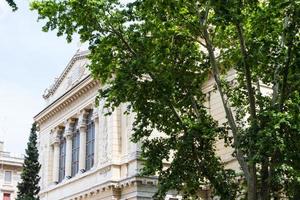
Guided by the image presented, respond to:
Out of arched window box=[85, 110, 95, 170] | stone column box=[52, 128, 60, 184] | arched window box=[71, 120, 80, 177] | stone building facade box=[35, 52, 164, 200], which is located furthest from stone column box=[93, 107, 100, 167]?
stone column box=[52, 128, 60, 184]

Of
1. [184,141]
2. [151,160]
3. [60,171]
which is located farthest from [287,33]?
[60,171]

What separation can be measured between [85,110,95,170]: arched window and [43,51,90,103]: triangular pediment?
2.62m

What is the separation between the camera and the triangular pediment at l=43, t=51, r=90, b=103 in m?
34.0

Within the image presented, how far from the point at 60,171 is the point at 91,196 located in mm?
6035

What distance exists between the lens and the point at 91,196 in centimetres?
2998

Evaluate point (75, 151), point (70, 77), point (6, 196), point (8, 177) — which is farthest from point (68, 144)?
point (8, 177)

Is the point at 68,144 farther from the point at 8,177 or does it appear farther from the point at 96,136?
the point at 8,177

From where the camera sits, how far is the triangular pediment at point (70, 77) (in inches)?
1337

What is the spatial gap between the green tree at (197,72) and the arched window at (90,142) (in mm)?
12815

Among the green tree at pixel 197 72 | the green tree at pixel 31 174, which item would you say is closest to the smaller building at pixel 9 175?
the green tree at pixel 31 174

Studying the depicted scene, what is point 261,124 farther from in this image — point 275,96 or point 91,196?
point 91,196

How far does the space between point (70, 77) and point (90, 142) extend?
539 cm

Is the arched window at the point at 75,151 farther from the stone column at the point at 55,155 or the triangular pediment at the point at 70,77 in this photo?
the triangular pediment at the point at 70,77

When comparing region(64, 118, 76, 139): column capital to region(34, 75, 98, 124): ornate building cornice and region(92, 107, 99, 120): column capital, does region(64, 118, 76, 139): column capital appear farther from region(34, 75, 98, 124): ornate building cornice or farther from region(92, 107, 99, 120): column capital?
region(92, 107, 99, 120): column capital
